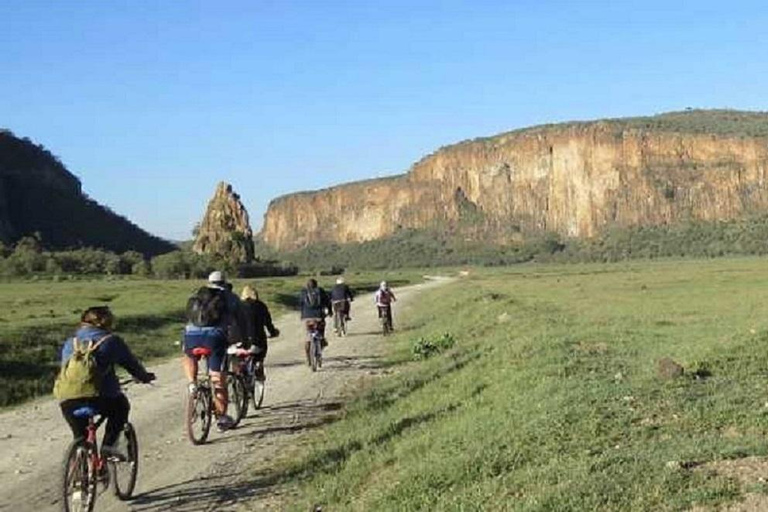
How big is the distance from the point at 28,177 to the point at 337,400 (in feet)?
395

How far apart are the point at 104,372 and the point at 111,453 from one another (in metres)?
0.80

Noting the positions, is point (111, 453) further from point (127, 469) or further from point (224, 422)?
point (224, 422)

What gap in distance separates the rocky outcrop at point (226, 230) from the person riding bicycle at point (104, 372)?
111 meters

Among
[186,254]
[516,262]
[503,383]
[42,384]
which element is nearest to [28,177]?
[186,254]

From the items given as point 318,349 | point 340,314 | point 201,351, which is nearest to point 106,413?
point 201,351

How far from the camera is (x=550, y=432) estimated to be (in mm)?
8734

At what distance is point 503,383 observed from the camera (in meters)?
13.1

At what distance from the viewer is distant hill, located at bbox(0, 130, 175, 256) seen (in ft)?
384

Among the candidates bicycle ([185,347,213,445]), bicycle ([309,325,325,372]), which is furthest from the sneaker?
bicycle ([309,325,325,372])

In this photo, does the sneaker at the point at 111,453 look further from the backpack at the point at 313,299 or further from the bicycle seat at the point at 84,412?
the backpack at the point at 313,299

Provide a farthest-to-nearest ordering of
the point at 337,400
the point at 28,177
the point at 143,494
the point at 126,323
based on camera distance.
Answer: the point at 28,177 → the point at 126,323 → the point at 337,400 → the point at 143,494

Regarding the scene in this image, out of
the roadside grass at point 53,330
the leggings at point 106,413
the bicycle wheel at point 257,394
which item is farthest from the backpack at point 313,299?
the leggings at point 106,413

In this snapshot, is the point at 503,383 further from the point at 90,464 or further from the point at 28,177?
the point at 28,177

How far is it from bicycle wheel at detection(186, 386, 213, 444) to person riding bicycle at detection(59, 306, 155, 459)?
279 cm
